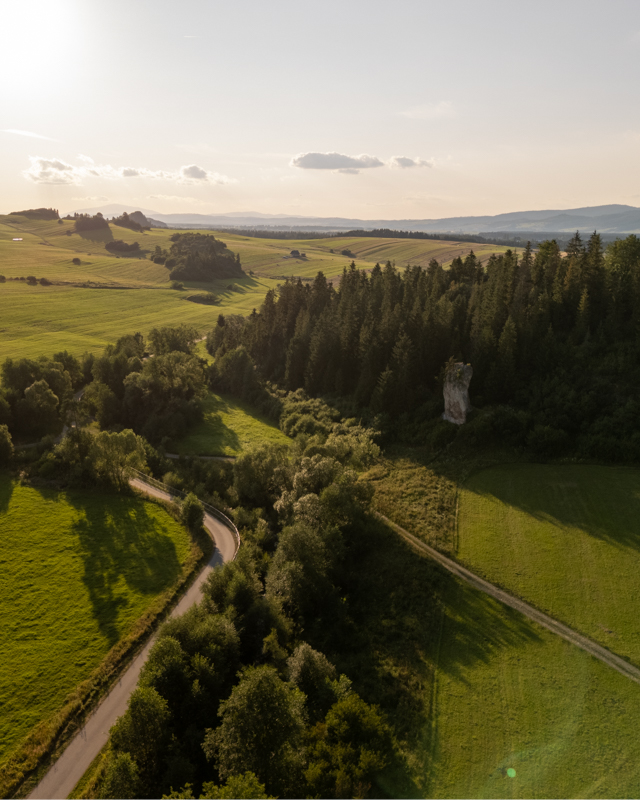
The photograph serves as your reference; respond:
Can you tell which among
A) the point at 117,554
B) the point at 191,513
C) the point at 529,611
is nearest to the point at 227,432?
the point at 191,513

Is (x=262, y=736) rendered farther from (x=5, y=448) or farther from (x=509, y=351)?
(x=5, y=448)

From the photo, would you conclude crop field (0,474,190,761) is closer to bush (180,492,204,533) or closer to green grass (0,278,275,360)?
bush (180,492,204,533)

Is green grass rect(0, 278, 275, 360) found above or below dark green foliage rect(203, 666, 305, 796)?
above

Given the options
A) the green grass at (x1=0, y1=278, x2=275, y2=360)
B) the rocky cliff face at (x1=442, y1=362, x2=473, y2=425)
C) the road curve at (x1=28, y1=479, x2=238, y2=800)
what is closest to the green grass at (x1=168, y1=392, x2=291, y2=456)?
the rocky cliff face at (x1=442, y1=362, x2=473, y2=425)

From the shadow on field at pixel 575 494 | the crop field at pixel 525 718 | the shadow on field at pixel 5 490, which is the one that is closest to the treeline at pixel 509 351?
the shadow on field at pixel 575 494

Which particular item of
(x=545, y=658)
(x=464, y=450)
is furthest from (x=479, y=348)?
(x=545, y=658)

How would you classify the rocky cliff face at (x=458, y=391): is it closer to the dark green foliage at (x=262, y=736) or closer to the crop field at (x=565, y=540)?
the crop field at (x=565, y=540)
